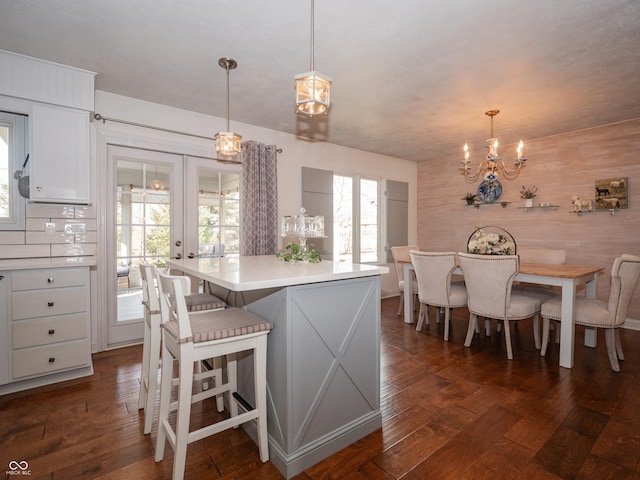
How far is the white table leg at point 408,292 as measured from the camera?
392 centimetres

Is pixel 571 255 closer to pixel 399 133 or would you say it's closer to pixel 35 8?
pixel 399 133

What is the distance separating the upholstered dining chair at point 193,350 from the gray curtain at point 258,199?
7.00 ft

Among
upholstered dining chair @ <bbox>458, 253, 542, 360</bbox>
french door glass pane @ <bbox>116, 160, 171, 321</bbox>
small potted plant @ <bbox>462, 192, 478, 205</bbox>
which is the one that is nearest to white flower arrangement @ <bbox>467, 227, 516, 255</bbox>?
upholstered dining chair @ <bbox>458, 253, 542, 360</bbox>

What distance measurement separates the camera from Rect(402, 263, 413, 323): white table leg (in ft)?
12.9

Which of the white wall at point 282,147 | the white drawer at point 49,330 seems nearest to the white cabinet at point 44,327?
the white drawer at point 49,330

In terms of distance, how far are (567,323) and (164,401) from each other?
10.2 feet

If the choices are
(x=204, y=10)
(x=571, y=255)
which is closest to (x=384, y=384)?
(x=204, y=10)

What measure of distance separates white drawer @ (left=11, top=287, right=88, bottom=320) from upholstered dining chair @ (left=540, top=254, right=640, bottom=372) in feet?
13.1

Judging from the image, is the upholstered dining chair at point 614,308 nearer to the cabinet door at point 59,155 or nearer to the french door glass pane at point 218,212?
the french door glass pane at point 218,212

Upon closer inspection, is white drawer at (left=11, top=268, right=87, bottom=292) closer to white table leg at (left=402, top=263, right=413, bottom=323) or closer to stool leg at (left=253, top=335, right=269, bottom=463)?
stool leg at (left=253, top=335, right=269, bottom=463)

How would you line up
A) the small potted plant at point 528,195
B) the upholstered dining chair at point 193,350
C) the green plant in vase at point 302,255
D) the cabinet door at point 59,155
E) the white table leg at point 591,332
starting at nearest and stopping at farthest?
the upholstered dining chair at point 193,350 < the green plant in vase at point 302,255 < the cabinet door at point 59,155 < the white table leg at point 591,332 < the small potted plant at point 528,195

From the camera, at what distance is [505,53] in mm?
2371

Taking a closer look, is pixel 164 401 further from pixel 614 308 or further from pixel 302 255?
pixel 614 308

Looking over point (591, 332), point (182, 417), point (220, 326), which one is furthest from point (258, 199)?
point (591, 332)
